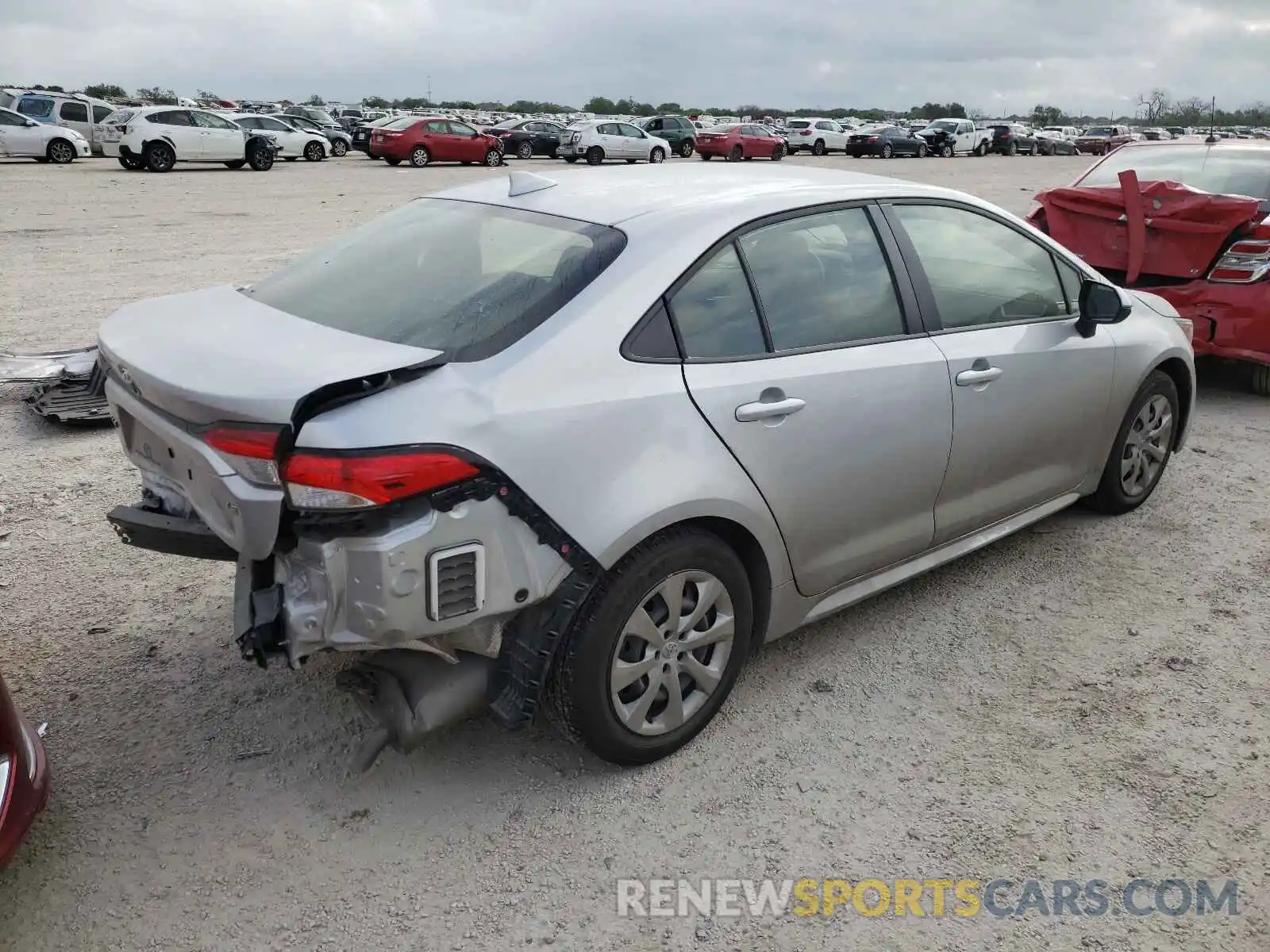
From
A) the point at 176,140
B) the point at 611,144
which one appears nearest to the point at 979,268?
the point at 176,140

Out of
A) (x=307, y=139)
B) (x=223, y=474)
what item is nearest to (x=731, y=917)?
(x=223, y=474)

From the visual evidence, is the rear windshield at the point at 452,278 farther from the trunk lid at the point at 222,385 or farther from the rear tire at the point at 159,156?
the rear tire at the point at 159,156

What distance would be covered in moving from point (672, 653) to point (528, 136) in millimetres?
34514

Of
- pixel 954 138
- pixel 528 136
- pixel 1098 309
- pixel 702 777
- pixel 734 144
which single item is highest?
pixel 954 138

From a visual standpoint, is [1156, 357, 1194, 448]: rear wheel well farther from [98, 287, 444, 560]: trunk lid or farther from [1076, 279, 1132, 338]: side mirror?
[98, 287, 444, 560]: trunk lid

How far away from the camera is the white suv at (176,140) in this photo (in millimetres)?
23469

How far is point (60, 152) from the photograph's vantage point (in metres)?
26.0

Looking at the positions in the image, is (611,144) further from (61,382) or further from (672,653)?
(672,653)

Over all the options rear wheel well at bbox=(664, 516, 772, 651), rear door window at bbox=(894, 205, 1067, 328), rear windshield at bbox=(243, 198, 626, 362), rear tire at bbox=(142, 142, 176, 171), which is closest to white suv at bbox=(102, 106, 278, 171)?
rear tire at bbox=(142, 142, 176, 171)

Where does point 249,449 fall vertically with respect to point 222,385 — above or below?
below

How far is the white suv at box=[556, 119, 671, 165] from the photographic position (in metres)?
32.1

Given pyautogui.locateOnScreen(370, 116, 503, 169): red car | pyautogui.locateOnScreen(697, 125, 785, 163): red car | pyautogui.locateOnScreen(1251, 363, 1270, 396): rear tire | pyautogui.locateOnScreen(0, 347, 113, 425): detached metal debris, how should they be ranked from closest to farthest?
1. pyautogui.locateOnScreen(0, 347, 113, 425): detached metal debris
2. pyautogui.locateOnScreen(1251, 363, 1270, 396): rear tire
3. pyautogui.locateOnScreen(370, 116, 503, 169): red car
4. pyautogui.locateOnScreen(697, 125, 785, 163): red car

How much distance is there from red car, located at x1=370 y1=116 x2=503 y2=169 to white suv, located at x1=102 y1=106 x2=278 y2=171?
3.41m

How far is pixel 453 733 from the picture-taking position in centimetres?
324
